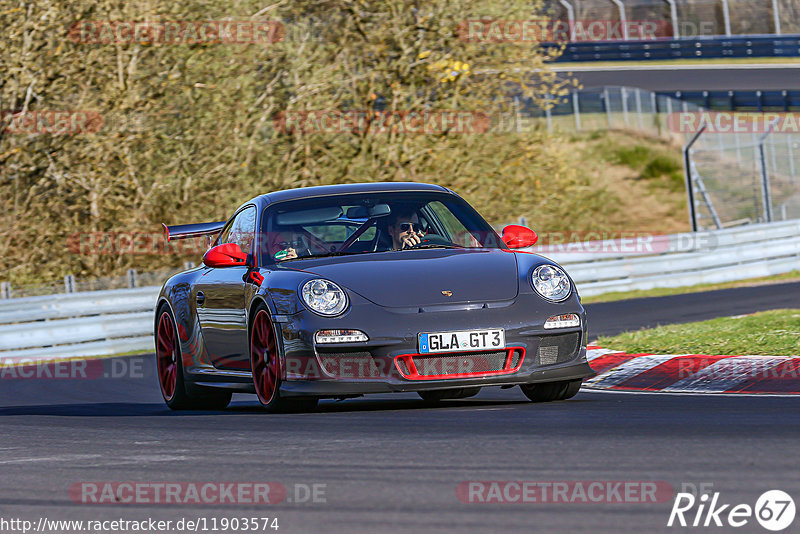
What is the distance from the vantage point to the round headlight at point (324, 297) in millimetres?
7852

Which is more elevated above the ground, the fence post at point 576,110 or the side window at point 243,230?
the side window at point 243,230

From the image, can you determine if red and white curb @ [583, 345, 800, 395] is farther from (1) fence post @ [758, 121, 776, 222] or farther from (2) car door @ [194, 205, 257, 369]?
(1) fence post @ [758, 121, 776, 222]

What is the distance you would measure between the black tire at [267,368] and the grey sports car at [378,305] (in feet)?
0.03

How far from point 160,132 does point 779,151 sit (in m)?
12.5

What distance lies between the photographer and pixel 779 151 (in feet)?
90.8

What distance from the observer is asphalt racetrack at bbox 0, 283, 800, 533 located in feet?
16.3
